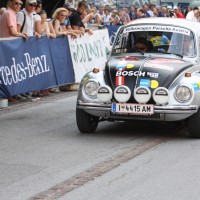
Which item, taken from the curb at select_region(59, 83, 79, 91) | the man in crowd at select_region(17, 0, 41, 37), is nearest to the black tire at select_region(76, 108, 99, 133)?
the man in crowd at select_region(17, 0, 41, 37)

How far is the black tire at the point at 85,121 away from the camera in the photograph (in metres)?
9.98

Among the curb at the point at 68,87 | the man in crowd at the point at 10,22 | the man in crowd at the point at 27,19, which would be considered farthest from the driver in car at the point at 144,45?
the curb at the point at 68,87

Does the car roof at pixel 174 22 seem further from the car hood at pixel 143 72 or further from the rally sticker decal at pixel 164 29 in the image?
the car hood at pixel 143 72

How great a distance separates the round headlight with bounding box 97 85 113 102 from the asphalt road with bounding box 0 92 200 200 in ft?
1.96

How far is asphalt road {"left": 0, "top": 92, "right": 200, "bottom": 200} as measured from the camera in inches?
263

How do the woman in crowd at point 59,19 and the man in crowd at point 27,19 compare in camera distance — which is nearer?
the man in crowd at point 27,19

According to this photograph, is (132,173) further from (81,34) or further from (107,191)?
(81,34)

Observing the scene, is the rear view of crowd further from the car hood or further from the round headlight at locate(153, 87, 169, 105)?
the round headlight at locate(153, 87, 169, 105)

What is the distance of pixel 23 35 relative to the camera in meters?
13.8

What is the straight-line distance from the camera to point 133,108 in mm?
9445

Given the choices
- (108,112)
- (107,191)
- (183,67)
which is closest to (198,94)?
(183,67)

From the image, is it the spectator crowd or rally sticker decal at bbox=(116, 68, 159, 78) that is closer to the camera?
rally sticker decal at bbox=(116, 68, 159, 78)

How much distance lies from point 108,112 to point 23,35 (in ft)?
15.6

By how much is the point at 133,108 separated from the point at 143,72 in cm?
59
